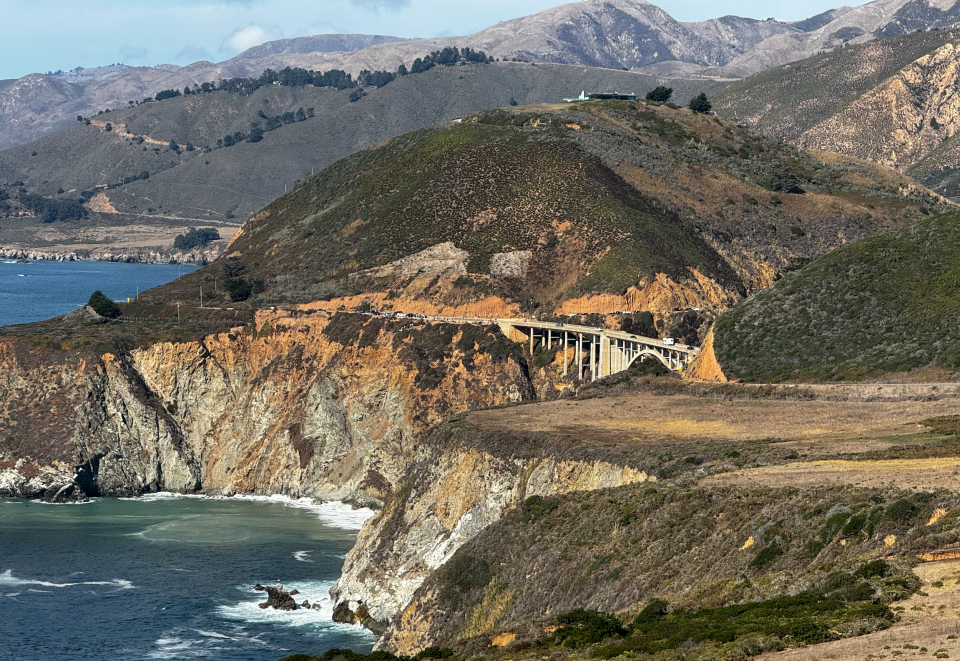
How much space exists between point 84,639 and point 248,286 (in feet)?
243

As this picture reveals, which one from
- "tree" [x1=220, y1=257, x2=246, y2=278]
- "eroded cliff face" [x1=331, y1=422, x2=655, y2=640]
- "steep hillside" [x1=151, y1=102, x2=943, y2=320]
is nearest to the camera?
"eroded cliff face" [x1=331, y1=422, x2=655, y2=640]

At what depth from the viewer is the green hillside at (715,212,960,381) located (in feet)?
286

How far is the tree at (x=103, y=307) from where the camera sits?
5536 inches

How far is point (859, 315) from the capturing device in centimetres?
9356

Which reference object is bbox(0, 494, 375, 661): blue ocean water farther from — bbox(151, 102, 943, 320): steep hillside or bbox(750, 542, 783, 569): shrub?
bbox(151, 102, 943, 320): steep hillside

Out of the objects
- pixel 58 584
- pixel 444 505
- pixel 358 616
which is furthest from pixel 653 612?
pixel 58 584

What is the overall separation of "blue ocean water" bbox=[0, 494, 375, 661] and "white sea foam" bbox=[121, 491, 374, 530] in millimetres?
150

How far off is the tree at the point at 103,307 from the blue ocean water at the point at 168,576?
2895cm

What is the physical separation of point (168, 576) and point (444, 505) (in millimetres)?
20978

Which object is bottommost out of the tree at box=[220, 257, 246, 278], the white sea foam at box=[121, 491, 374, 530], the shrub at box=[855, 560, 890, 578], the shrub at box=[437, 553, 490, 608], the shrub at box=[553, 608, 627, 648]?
the white sea foam at box=[121, 491, 374, 530]

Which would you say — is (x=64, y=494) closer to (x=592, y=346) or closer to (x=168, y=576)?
(x=168, y=576)

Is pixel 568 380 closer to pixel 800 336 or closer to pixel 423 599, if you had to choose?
pixel 800 336

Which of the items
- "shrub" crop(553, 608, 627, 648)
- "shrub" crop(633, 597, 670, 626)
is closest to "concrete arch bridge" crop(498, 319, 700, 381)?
"shrub" crop(553, 608, 627, 648)

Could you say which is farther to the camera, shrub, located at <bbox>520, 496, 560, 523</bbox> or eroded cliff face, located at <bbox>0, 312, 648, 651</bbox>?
eroded cliff face, located at <bbox>0, 312, 648, 651</bbox>
